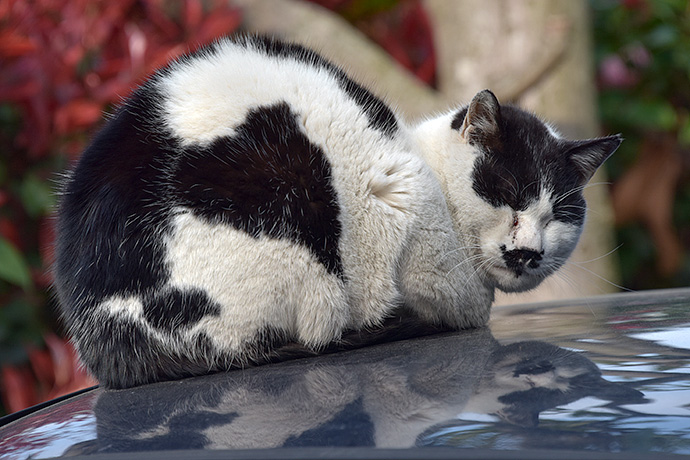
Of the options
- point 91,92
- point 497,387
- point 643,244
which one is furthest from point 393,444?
point 643,244

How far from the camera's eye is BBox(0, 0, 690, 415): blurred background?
2730mm

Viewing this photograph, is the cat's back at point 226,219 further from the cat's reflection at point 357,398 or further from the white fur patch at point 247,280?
the cat's reflection at point 357,398

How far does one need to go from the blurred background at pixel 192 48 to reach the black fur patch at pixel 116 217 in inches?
28.8

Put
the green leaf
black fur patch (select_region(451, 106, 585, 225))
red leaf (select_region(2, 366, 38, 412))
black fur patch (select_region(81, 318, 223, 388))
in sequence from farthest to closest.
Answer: red leaf (select_region(2, 366, 38, 412)), the green leaf, black fur patch (select_region(451, 106, 585, 225)), black fur patch (select_region(81, 318, 223, 388))

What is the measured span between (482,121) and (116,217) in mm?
886

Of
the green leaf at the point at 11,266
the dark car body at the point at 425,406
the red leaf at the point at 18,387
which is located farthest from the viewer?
the red leaf at the point at 18,387

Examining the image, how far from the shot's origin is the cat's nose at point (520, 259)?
1817mm

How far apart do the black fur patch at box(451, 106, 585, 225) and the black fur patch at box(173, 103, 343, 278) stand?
444mm

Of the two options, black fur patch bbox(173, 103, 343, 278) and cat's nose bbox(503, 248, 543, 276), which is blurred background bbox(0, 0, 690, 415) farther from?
black fur patch bbox(173, 103, 343, 278)

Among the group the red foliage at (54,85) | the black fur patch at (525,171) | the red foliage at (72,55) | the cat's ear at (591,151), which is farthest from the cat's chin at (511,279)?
the red foliage at (72,55)

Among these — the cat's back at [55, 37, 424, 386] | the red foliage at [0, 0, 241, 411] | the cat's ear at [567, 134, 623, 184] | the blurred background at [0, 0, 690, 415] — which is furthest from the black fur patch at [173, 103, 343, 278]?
the red foliage at [0, 0, 241, 411]

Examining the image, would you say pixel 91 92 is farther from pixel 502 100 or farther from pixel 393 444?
pixel 393 444

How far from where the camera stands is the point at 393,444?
814 millimetres

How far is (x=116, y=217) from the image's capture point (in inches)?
57.7
